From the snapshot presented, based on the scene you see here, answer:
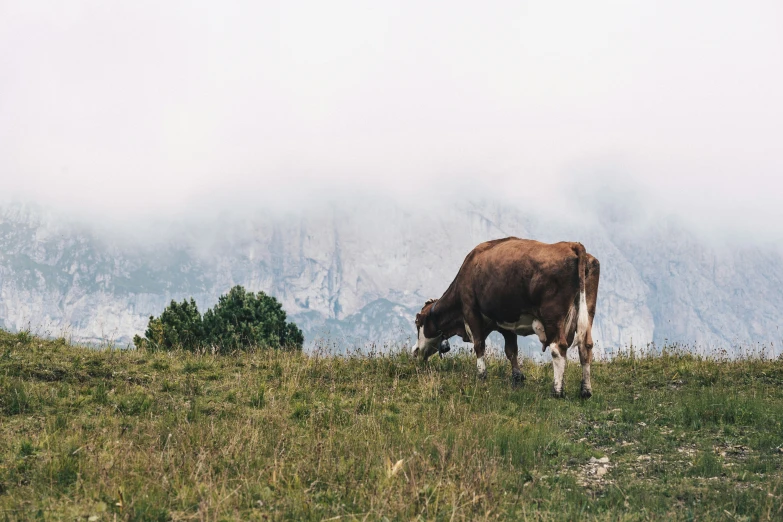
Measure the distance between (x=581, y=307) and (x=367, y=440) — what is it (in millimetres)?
6355

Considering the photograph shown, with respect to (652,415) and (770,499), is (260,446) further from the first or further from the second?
(652,415)

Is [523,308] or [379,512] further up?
[523,308]

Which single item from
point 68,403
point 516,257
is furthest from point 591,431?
point 68,403

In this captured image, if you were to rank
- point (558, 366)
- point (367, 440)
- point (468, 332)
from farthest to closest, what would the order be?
1. point (468, 332)
2. point (558, 366)
3. point (367, 440)

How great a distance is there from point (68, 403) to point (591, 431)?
8738 millimetres

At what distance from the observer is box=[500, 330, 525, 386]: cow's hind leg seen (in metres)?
15.7

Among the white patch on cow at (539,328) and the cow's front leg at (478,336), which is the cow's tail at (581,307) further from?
the cow's front leg at (478,336)

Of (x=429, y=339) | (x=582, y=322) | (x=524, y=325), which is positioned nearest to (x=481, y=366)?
(x=524, y=325)

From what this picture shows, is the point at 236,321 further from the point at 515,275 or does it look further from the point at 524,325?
the point at 515,275

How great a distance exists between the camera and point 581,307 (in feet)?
46.5

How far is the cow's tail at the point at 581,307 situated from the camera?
14055mm

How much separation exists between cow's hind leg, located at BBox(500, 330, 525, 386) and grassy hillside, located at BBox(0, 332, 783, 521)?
1.32 ft

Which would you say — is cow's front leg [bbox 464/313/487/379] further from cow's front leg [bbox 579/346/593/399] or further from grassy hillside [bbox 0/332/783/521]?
cow's front leg [bbox 579/346/593/399]

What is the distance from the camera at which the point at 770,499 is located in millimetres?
7641
